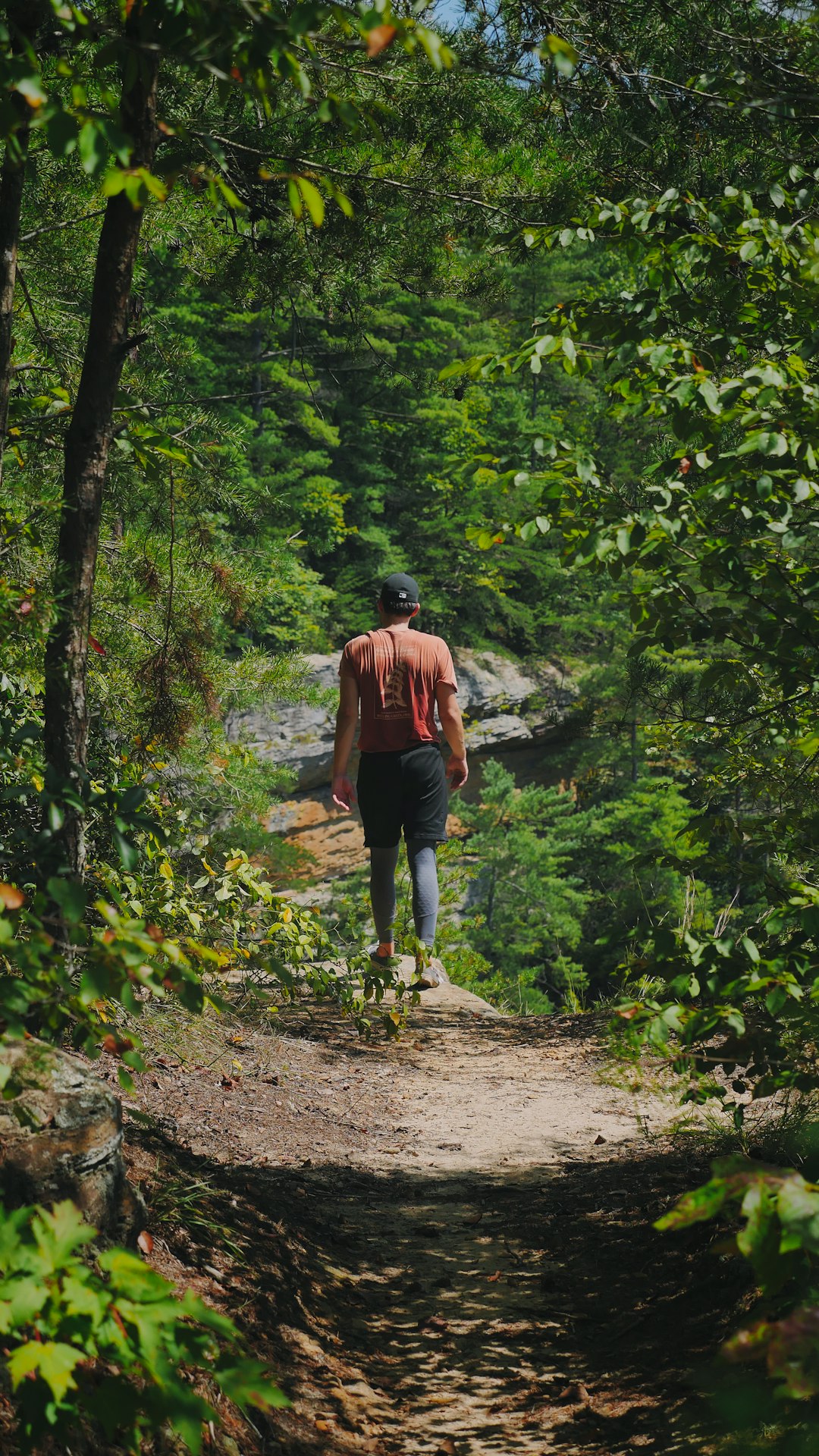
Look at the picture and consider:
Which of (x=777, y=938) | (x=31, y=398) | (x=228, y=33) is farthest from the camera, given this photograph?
(x=31, y=398)

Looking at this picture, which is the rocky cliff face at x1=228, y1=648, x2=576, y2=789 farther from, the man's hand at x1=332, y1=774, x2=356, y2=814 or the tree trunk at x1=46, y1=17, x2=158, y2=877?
the tree trunk at x1=46, y1=17, x2=158, y2=877

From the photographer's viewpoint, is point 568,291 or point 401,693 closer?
point 401,693

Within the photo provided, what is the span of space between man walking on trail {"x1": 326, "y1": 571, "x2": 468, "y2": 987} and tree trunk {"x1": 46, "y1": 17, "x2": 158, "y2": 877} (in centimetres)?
298

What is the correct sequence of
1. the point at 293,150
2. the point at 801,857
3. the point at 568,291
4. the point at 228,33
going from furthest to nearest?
the point at 568,291
the point at 293,150
the point at 801,857
the point at 228,33

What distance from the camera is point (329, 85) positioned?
12.6 ft

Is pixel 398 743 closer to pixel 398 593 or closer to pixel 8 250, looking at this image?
pixel 398 593

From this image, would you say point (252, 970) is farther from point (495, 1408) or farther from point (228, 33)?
point (228, 33)

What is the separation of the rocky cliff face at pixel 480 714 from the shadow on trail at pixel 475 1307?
14.8 meters

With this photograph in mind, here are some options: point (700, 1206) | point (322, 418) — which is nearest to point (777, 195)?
point (322, 418)

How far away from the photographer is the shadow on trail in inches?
98.3

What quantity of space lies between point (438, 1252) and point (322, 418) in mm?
3017

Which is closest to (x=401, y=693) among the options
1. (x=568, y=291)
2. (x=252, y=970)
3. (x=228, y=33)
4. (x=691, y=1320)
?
(x=252, y=970)

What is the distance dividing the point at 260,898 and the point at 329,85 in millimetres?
2840

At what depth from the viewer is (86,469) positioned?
2756 millimetres
